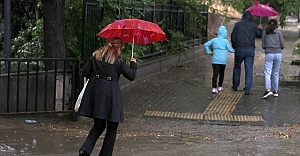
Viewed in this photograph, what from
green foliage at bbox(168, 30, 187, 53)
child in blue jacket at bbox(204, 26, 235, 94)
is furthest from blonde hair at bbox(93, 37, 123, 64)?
green foliage at bbox(168, 30, 187, 53)

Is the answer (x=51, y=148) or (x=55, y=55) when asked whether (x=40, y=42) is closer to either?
Result: (x=55, y=55)

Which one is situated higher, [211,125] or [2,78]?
[2,78]

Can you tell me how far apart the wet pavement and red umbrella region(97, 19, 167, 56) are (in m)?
1.42

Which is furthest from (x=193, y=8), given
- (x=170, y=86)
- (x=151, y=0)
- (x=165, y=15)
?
(x=151, y=0)

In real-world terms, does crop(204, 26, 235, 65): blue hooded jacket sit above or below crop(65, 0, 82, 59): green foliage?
below

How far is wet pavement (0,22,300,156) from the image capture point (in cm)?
702

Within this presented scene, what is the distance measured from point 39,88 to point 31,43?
3.11m

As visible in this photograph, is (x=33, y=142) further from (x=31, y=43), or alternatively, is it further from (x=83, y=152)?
(x=31, y=43)

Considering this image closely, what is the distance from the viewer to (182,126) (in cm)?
859

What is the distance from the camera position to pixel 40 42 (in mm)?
11141

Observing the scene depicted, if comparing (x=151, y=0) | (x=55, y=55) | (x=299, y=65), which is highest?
(x=151, y=0)

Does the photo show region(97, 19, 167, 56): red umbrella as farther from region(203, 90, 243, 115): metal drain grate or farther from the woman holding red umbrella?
region(203, 90, 243, 115): metal drain grate

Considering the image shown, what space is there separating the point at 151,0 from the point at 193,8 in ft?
19.1

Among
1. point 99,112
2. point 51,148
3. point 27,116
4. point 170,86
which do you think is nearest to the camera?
point 99,112
